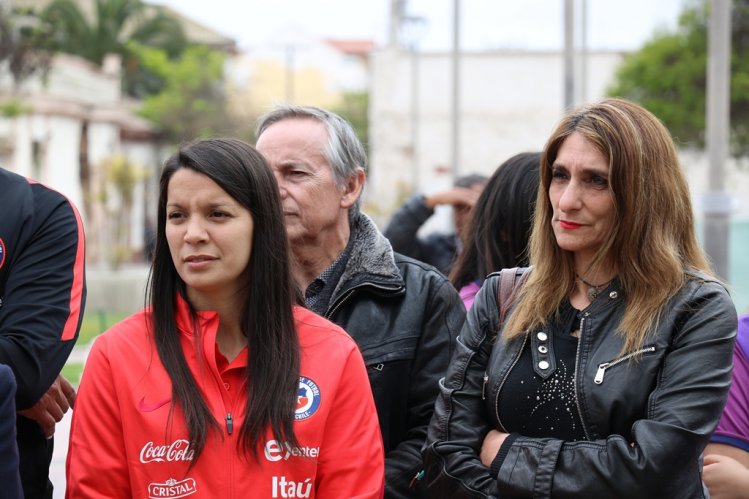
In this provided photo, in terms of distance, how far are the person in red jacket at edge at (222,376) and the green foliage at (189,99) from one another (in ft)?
177

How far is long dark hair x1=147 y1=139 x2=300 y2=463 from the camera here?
3.26 m

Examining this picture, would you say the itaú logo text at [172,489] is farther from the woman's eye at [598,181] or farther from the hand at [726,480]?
the hand at [726,480]

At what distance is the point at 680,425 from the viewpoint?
320 centimetres

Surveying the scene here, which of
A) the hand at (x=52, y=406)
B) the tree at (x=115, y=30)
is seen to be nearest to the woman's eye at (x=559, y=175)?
the hand at (x=52, y=406)

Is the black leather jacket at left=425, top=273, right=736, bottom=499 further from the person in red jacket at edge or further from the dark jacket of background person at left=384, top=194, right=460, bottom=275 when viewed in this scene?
the dark jacket of background person at left=384, top=194, right=460, bottom=275

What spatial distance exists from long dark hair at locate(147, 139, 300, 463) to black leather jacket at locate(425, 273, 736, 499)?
511 mm

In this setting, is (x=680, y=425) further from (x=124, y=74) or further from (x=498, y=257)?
(x=124, y=74)

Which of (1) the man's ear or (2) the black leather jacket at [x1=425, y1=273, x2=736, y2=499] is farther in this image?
(1) the man's ear

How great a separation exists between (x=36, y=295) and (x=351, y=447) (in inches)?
40.0

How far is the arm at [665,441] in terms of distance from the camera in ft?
10.4

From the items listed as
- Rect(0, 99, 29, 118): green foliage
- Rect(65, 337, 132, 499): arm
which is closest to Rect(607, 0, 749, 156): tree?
Rect(0, 99, 29, 118): green foliage

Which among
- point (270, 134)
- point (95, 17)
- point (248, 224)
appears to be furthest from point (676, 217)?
point (95, 17)

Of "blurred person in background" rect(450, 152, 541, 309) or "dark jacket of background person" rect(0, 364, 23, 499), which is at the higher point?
"blurred person in background" rect(450, 152, 541, 309)

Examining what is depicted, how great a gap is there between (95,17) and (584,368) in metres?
65.8
